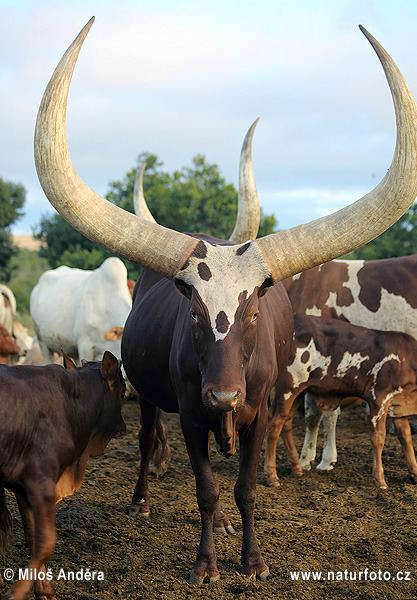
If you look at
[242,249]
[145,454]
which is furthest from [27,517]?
[145,454]

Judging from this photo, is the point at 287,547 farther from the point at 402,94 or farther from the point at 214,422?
the point at 402,94

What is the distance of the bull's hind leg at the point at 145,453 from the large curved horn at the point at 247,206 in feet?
5.87

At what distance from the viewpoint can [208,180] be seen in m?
24.5

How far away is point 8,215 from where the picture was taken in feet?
114

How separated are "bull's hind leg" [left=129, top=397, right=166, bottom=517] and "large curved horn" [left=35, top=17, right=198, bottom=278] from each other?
2185mm

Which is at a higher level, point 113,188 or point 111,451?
point 113,188

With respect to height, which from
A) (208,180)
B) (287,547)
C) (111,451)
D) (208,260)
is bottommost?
(287,547)

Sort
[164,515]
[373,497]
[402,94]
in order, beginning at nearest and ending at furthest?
[402,94] < [164,515] < [373,497]

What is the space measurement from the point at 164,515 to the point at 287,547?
107cm

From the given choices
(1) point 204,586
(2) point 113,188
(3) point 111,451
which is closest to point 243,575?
(1) point 204,586

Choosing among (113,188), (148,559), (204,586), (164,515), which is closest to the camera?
(204,586)

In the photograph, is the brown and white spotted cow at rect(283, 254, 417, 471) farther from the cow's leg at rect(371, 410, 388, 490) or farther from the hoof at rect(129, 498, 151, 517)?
the hoof at rect(129, 498, 151, 517)

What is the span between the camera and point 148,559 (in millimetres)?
5016

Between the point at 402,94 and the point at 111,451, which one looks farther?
the point at 111,451
